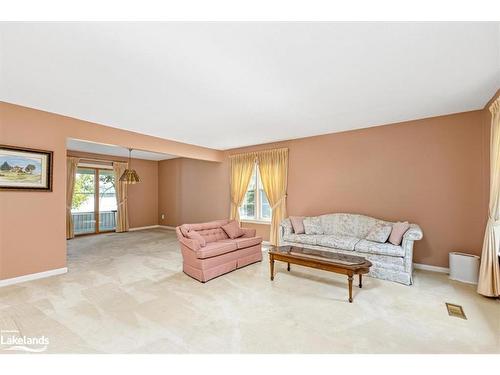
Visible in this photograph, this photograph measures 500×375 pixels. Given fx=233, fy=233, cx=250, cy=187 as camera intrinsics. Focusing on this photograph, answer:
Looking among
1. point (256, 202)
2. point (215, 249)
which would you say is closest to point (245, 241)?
point (215, 249)

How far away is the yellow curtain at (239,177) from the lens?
20.2ft

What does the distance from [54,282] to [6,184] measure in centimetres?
153

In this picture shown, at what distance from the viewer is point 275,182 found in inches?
224

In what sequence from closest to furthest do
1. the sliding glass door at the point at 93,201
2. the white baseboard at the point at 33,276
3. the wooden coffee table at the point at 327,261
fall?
the wooden coffee table at the point at 327,261, the white baseboard at the point at 33,276, the sliding glass door at the point at 93,201

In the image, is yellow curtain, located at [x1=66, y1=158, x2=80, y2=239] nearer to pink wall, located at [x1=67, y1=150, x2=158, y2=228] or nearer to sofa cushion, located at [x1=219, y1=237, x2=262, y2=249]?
pink wall, located at [x1=67, y1=150, x2=158, y2=228]

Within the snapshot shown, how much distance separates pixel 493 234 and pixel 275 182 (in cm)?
375

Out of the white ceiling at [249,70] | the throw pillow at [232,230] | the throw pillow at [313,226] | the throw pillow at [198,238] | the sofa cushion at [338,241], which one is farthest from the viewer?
the throw pillow at [313,226]

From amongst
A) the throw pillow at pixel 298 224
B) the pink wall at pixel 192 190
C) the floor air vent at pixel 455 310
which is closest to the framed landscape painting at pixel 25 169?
the pink wall at pixel 192 190

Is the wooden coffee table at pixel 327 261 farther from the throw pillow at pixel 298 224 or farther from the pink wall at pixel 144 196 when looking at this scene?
the pink wall at pixel 144 196

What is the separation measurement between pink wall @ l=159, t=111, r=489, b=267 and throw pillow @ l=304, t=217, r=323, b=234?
0.37 metres

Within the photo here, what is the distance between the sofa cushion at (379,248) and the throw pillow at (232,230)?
81.7 inches
